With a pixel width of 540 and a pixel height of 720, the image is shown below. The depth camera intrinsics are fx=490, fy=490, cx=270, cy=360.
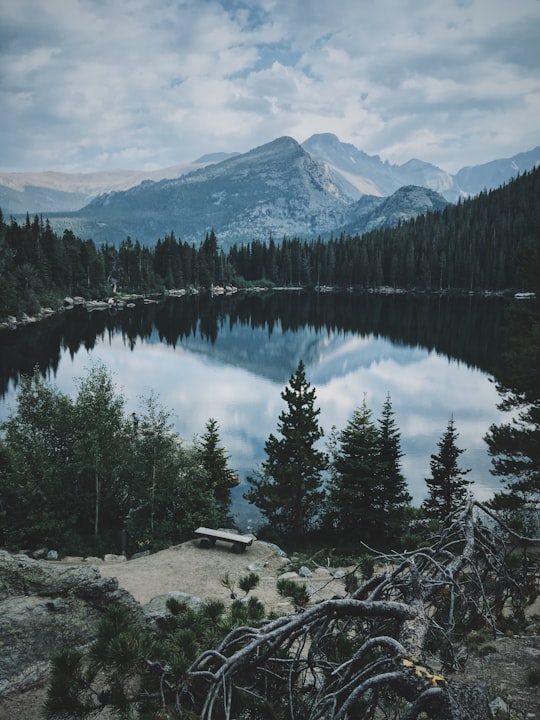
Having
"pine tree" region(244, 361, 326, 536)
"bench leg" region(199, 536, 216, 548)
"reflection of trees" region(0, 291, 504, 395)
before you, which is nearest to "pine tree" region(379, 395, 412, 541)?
"pine tree" region(244, 361, 326, 536)

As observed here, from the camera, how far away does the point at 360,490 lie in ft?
75.0

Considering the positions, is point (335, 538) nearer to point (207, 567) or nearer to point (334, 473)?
point (334, 473)

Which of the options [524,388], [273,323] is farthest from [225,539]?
[273,323]

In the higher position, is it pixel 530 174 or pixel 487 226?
pixel 530 174

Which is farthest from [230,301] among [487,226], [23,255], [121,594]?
[121,594]

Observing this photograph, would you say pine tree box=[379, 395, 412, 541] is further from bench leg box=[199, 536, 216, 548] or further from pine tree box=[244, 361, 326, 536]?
bench leg box=[199, 536, 216, 548]

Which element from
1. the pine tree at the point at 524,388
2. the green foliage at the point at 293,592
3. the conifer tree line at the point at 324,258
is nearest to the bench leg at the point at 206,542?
the pine tree at the point at 524,388

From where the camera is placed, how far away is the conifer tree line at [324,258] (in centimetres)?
11369

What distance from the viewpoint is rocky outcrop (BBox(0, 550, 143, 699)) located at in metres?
7.88

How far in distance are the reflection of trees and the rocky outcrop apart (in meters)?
39.1

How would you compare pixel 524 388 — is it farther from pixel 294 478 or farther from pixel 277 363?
pixel 277 363

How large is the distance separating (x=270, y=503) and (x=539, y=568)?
17200 mm

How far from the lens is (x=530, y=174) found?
611ft

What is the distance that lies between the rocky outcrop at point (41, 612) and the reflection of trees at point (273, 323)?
128 ft
